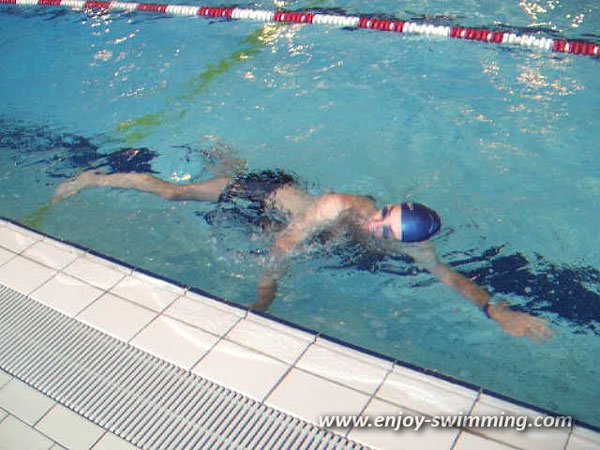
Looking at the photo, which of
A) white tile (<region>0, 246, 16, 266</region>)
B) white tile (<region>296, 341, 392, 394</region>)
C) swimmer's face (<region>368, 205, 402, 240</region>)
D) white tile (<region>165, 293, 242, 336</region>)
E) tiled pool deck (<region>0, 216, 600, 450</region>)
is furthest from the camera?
white tile (<region>0, 246, 16, 266</region>)

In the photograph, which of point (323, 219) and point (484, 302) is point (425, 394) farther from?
point (323, 219)

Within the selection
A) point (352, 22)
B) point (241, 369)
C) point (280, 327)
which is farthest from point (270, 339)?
point (352, 22)

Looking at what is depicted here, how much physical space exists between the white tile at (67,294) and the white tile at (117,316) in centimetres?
8

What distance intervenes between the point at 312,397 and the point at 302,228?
1506 mm

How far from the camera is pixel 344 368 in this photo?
2.69 meters

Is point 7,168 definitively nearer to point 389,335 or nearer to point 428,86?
point 389,335

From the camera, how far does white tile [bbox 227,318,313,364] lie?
282 centimetres

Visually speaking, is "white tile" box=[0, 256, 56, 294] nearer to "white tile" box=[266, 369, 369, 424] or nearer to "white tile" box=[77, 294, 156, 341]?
"white tile" box=[77, 294, 156, 341]

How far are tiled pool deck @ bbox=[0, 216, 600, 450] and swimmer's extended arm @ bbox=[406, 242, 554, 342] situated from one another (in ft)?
2.05

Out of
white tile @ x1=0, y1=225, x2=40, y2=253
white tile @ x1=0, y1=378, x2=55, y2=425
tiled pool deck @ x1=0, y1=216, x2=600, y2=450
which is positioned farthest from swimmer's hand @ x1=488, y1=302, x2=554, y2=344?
white tile @ x1=0, y1=225, x2=40, y2=253

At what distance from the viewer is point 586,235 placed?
4074 millimetres

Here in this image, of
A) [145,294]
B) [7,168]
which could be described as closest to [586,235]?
[145,294]

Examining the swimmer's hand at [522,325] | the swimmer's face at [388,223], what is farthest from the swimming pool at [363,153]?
the swimmer's face at [388,223]

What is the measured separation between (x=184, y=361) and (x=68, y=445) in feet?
2.34
